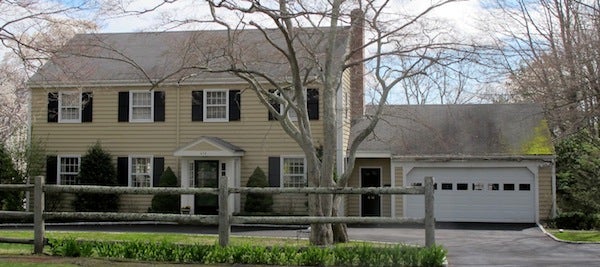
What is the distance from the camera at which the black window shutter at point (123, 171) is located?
2488cm

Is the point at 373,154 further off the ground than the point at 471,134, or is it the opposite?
the point at 471,134

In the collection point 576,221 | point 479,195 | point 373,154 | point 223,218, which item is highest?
point 373,154

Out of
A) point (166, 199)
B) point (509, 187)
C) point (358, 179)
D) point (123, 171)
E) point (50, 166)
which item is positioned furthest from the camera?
point (50, 166)

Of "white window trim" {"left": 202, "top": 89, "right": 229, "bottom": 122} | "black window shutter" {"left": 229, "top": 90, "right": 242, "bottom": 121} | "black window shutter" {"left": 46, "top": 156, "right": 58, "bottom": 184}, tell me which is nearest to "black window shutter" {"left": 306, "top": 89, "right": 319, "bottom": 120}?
"black window shutter" {"left": 229, "top": 90, "right": 242, "bottom": 121}

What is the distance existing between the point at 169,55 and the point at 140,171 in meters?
6.41

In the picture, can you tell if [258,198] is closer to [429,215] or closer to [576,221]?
[576,221]

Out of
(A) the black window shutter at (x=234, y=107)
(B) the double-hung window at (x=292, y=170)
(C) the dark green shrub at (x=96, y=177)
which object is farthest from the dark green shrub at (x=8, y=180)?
(B) the double-hung window at (x=292, y=170)

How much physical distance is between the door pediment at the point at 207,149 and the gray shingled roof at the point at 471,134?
5008 millimetres

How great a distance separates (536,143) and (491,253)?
10.9m

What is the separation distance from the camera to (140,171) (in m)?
25.0

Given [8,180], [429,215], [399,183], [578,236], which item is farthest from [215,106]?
[429,215]

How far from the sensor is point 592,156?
70.5 ft

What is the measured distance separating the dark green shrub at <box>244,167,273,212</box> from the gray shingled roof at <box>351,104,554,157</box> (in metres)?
3.93

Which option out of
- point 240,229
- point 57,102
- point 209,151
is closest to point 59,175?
point 57,102
